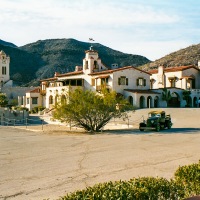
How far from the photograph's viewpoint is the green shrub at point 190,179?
815cm

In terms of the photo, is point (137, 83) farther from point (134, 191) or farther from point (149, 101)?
point (134, 191)

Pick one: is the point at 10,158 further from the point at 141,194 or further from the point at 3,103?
the point at 3,103

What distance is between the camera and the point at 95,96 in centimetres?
2938

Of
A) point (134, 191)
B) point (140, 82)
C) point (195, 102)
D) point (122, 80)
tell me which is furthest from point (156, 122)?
point (140, 82)

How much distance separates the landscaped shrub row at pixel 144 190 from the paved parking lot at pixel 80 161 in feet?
11.4

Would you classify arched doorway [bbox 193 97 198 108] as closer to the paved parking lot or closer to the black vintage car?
the black vintage car

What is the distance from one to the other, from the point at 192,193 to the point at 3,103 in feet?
190

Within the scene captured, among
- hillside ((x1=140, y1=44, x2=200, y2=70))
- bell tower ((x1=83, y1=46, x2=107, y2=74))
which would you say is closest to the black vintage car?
bell tower ((x1=83, y1=46, x2=107, y2=74))

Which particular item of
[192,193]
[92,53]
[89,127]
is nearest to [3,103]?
[92,53]

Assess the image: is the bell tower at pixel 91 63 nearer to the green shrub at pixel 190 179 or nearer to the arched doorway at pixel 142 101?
the arched doorway at pixel 142 101

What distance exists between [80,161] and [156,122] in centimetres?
1474

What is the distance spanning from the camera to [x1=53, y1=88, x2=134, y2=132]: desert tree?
28619mm

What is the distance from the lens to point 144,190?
6.80 m

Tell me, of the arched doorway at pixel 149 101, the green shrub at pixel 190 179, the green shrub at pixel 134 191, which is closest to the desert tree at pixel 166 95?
the arched doorway at pixel 149 101
